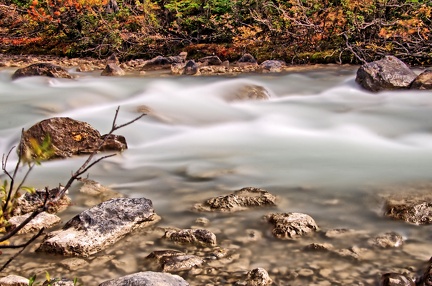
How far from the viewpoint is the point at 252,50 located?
1416 cm

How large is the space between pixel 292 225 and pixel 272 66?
29.4 feet

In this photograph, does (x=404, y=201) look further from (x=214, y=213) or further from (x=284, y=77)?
(x=284, y=77)

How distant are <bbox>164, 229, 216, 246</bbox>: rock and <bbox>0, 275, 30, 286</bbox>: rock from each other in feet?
3.66

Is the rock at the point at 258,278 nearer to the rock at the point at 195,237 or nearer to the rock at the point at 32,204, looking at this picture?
the rock at the point at 195,237

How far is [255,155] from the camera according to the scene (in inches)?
245

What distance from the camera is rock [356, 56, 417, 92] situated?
30.1ft

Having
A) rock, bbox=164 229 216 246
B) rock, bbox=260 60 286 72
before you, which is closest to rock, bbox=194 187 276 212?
rock, bbox=164 229 216 246

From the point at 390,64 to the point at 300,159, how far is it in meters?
4.64

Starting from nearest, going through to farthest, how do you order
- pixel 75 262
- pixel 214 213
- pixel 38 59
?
1. pixel 75 262
2. pixel 214 213
3. pixel 38 59

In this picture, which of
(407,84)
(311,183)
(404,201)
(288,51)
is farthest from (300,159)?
(288,51)

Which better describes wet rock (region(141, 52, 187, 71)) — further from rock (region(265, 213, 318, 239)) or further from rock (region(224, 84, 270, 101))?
rock (region(265, 213, 318, 239))

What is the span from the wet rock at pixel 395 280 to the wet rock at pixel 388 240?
513 millimetres

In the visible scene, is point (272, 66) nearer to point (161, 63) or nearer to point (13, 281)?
point (161, 63)

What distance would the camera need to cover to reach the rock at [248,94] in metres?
9.24
